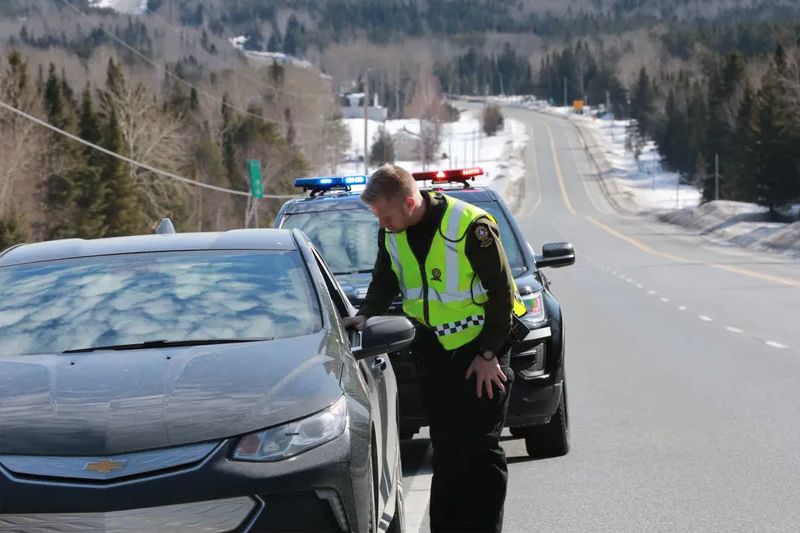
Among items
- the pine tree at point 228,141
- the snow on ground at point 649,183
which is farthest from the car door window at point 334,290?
the snow on ground at point 649,183

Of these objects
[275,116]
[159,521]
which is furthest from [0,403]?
[275,116]

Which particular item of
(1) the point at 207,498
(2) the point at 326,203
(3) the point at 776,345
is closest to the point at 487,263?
(1) the point at 207,498

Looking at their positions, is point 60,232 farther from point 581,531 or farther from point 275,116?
point 581,531

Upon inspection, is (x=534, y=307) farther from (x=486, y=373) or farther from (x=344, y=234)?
(x=486, y=373)

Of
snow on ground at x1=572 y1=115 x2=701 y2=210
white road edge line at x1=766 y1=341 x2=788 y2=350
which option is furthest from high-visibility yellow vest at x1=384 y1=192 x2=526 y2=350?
snow on ground at x1=572 y1=115 x2=701 y2=210

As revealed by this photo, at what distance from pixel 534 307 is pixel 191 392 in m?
4.50

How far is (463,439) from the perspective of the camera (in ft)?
20.8

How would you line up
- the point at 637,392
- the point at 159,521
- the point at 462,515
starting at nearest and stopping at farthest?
the point at 159,521
the point at 462,515
the point at 637,392

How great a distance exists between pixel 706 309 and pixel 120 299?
20.0 metres

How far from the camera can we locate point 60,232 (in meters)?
90.2

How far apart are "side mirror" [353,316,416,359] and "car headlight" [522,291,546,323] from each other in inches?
125

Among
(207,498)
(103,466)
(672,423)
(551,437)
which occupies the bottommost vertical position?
(672,423)

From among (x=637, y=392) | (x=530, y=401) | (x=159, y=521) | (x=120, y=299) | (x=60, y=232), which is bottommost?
(x=60, y=232)

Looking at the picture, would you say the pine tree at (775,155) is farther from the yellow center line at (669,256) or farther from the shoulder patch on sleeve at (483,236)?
the shoulder patch on sleeve at (483,236)
